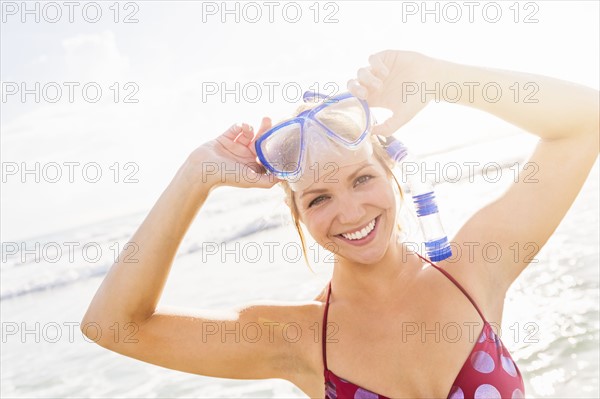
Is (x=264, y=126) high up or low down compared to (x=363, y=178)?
up

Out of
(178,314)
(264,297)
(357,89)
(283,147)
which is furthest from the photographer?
(264,297)

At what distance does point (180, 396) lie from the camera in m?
6.31

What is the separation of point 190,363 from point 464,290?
4.18 feet

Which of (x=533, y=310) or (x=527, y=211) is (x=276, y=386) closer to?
(x=533, y=310)

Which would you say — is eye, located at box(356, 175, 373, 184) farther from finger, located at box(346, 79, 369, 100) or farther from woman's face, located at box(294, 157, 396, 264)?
finger, located at box(346, 79, 369, 100)

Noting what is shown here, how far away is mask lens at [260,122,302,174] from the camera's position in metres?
2.83

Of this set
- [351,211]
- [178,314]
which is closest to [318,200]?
[351,211]

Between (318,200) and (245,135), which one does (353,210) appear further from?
(245,135)

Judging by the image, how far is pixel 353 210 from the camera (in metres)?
2.69

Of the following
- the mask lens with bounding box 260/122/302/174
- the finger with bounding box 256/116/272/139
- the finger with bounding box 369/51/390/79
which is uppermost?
the finger with bounding box 369/51/390/79

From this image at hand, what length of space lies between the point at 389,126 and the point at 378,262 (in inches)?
26.2

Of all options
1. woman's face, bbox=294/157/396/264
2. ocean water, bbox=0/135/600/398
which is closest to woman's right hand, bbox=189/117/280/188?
woman's face, bbox=294/157/396/264

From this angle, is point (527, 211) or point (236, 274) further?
point (236, 274)

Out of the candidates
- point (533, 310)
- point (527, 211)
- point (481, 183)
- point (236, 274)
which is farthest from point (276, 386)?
point (481, 183)
